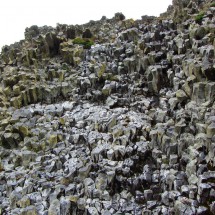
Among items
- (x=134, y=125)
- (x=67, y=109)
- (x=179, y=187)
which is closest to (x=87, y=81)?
(x=67, y=109)

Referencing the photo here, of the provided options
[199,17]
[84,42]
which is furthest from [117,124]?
[84,42]

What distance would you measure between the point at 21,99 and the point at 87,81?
711cm

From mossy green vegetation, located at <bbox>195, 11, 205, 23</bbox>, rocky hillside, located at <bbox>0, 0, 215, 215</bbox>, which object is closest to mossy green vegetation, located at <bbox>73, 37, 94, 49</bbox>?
rocky hillside, located at <bbox>0, 0, 215, 215</bbox>

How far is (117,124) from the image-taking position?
29047 mm

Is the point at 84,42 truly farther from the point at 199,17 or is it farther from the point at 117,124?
the point at 117,124

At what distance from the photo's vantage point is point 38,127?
32719mm

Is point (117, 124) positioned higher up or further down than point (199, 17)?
further down

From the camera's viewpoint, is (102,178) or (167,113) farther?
(167,113)

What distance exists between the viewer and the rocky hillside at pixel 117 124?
22.7 metres

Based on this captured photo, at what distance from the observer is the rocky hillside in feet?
74.3

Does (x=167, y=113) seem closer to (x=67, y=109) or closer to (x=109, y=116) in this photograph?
(x=109, y=116)

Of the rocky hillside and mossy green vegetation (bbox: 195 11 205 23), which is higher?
mossy green vegetation (bbox: 195 11 205 23)

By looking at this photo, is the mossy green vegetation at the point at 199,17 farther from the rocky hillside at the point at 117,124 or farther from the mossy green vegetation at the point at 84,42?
the mossy green vegetation at the point at 84,42

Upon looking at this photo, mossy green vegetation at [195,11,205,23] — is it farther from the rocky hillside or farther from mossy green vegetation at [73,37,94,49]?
mossy green vegetation at [73,37,94,49]
